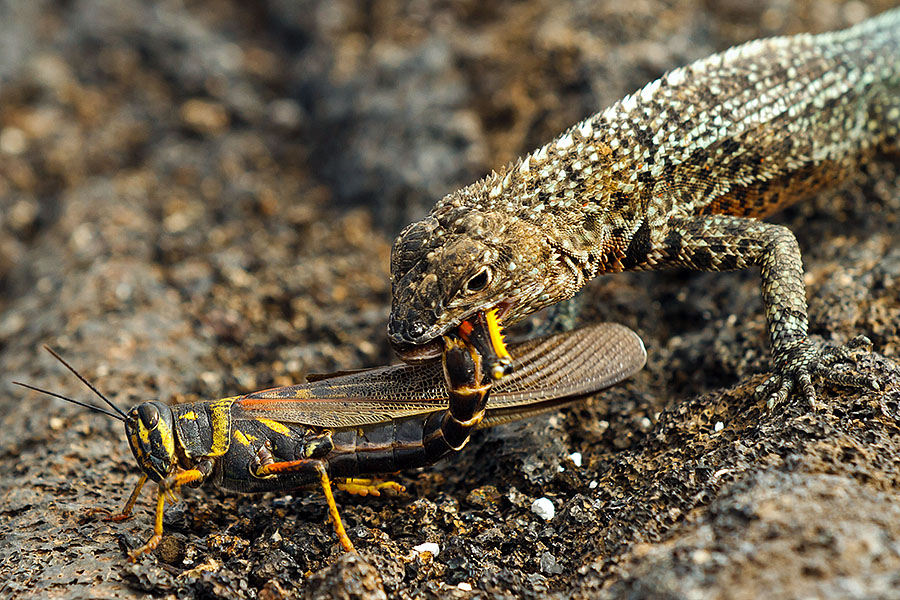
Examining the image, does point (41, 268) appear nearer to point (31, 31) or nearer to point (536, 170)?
point (31, 31)

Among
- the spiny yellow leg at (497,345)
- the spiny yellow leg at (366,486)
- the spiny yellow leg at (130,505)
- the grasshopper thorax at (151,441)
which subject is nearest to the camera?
the spiny yellow leg at (497,345)

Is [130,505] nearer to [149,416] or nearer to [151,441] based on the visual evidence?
[151,441]

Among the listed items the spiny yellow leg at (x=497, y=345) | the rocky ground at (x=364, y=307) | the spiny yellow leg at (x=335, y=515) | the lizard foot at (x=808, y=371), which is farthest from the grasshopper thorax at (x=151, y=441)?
the lizard foot at (x=808, y=371)

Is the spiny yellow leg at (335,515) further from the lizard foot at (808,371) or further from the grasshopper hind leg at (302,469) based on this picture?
the lizard foot at (808,371)

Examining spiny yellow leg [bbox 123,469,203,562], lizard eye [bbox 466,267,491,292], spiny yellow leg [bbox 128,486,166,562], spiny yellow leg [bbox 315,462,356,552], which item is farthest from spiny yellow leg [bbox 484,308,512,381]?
spiny yellow leg [bbox 128,486,166,562]

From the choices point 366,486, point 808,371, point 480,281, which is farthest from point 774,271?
point 366,486

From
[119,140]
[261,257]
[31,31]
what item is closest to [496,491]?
[261,257]
